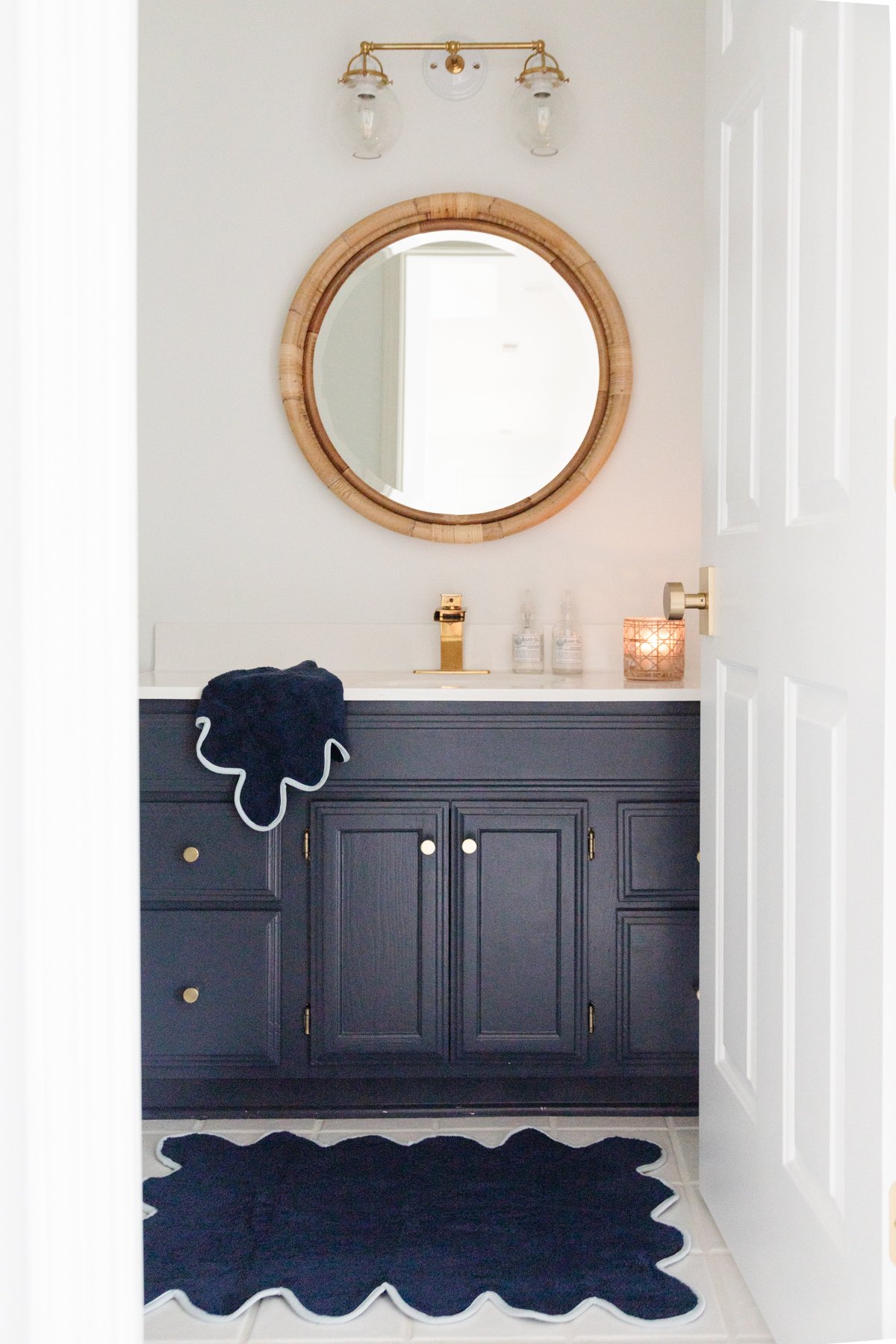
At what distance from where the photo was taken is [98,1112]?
0.99 m

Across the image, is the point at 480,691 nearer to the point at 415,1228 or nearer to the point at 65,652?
the point at 415,1228

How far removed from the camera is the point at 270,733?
7.13 feet

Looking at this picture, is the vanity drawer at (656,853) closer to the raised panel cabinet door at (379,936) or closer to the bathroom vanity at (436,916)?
the bathroom vanity at (436,916)

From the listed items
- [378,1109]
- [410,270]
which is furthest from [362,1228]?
[410,270]

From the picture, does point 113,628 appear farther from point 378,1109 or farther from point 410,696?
point 378,1109

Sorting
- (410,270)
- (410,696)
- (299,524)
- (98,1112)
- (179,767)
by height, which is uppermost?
(410,270)

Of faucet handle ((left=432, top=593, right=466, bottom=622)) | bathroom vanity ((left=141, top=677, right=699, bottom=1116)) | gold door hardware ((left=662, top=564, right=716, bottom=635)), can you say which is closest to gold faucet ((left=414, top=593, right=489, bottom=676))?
faucet handle ((left=432, top=593, right=466, bottom=622))

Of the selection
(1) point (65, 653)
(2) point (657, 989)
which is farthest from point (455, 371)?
(1) point (65, 653)

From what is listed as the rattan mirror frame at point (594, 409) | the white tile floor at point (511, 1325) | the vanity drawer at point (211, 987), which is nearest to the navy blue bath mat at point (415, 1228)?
the white tile floor at point (511, 1325)

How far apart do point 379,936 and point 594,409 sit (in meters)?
1.35

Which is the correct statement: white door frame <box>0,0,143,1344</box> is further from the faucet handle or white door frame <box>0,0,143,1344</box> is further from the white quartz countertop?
the faucet handle

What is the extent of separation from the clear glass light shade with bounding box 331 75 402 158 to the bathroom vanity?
1.36 meters

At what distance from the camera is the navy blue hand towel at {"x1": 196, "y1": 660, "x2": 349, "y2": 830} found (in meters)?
2.16

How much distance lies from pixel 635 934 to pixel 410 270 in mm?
1633
